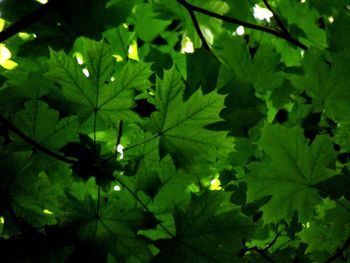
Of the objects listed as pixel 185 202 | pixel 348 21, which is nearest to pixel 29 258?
pixel 185 202

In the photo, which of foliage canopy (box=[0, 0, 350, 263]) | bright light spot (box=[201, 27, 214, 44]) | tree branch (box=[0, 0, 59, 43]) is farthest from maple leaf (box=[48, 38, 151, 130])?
bright light spot (box=[201, 27, 214, 44])

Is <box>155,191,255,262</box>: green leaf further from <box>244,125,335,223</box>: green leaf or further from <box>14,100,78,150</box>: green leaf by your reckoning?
<box>14,100,78,150</box>: green leaf

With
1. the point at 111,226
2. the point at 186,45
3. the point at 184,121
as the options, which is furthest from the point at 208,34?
the point at 111,226

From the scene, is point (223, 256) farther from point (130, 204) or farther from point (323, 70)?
point (323, 70)

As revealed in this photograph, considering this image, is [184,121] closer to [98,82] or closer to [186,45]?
[98,82]

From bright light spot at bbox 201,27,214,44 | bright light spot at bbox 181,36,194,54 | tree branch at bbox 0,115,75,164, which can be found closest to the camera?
tree branch at bbox 0,115,75,164

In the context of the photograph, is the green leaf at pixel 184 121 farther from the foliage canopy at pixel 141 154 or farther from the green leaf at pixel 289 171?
the green leaf at pixel 289 171

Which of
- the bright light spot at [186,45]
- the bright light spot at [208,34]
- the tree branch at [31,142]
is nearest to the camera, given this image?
the tree branch at [31,142]

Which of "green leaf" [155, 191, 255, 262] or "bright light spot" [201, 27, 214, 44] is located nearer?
"green leaf" [155, 191, 255, 262]

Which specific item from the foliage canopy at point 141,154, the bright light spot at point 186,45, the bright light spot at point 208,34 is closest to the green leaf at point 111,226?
the foliage canopy at point 141,154
